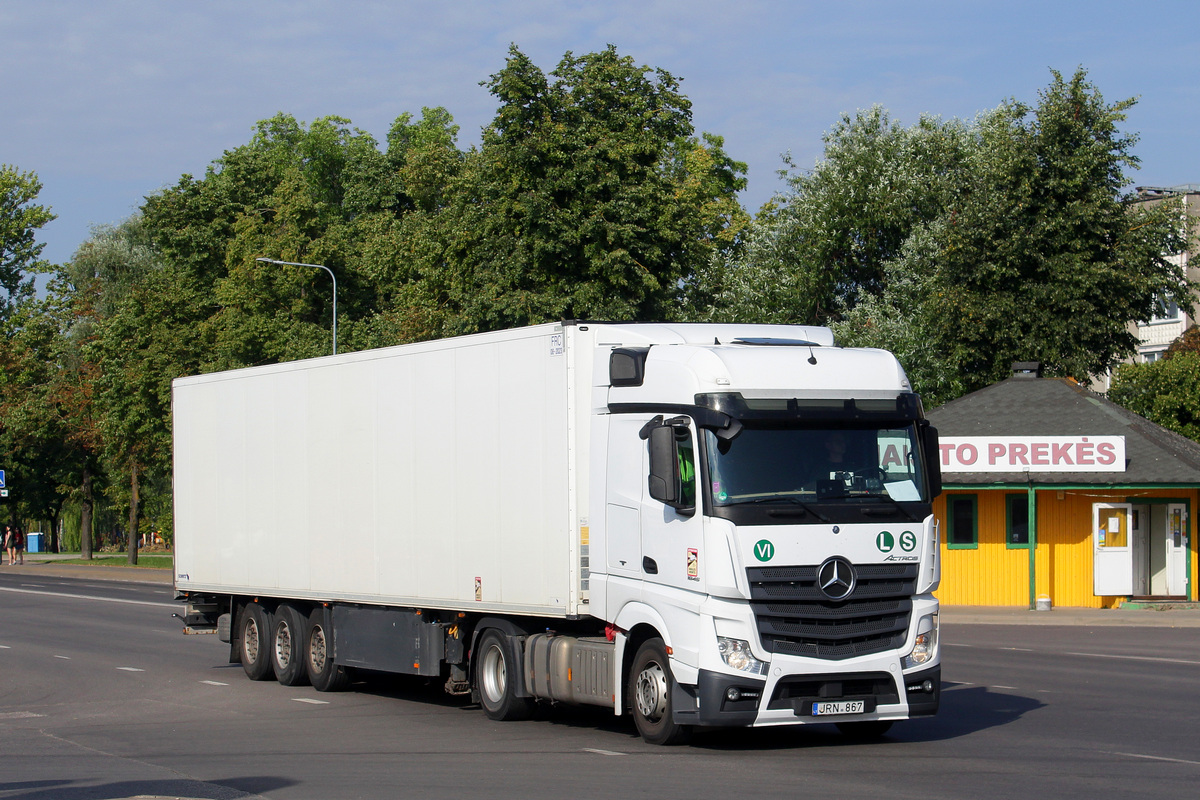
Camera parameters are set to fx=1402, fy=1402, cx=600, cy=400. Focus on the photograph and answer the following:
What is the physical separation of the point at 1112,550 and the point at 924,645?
20862 mm

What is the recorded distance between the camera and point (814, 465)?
11.2 metres

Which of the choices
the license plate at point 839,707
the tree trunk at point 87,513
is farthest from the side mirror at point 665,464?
the tree trunk at point 87,513

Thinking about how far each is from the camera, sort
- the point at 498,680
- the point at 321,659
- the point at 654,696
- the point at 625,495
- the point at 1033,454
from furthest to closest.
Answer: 1. the point at 1033,454
2. the point at 321,659
3. the point at 498,680
4. the point at 625,495
5. the point at 654,696

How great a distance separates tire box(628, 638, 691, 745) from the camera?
1118 centimetres

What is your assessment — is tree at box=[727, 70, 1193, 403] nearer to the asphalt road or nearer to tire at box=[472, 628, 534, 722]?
the asphalt road

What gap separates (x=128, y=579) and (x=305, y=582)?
34.9m

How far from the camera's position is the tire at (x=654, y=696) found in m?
11.2

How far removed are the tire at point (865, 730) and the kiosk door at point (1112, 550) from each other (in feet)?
64.9

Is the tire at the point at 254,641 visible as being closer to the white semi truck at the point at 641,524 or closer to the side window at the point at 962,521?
the white semi truck at the point at 641,524

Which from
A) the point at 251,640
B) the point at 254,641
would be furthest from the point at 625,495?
the point at 251,640

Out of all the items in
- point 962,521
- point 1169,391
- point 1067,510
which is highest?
point 1169,391

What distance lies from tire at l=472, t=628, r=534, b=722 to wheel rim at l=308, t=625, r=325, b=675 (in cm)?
330

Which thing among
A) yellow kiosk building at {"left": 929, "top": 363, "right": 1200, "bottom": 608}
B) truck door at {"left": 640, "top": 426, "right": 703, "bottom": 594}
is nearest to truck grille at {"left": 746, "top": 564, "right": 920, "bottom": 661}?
truck door at {"left": 640, "top": 426, "right": 703, "bottom": 594}

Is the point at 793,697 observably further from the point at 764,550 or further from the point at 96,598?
the point at 96,598
